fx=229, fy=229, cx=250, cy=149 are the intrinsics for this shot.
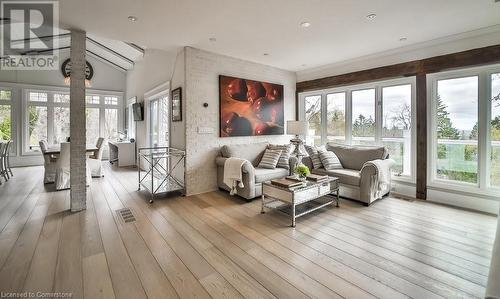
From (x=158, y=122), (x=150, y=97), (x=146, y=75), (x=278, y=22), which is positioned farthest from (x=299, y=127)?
(x=146, y=75)

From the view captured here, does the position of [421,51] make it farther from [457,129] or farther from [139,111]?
[139,111]

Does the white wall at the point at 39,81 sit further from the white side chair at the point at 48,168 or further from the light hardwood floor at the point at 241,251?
the light hardwood floor at the point at 241,251

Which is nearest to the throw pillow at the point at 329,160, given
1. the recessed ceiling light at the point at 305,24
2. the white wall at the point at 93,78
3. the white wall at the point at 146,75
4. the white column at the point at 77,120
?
the recessed ceiling light at the point at 305,24

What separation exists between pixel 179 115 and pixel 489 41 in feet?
16.6

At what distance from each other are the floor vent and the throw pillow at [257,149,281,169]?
2403 mm

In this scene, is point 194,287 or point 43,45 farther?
point 43,45

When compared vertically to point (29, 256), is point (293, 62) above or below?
above

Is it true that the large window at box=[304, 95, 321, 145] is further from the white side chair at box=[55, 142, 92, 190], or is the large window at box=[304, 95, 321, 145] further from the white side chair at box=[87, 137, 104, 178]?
the white side chair at box=[55, 142, 92, 190]

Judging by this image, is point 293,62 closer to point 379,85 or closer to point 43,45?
point 379,85

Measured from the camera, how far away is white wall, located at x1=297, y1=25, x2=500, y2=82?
11.1ft

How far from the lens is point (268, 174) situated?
4.17m

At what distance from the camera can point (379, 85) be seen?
462cm

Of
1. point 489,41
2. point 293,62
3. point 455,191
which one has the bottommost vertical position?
point 455,191

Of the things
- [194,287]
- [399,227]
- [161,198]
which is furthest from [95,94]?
[399,227]
